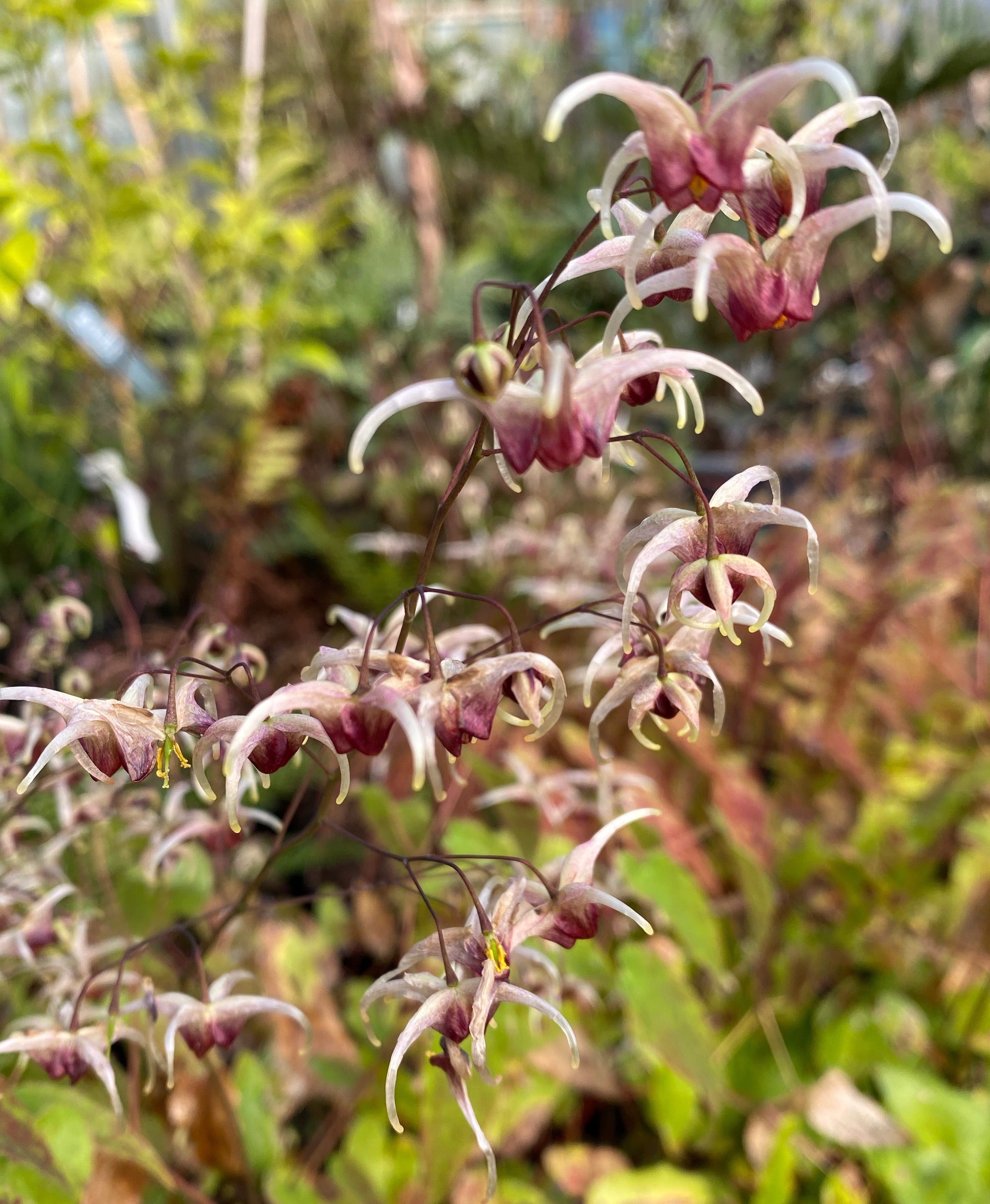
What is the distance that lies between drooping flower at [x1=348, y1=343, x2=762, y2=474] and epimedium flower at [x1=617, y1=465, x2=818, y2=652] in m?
0.07

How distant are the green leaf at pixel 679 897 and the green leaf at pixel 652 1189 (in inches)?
7.9

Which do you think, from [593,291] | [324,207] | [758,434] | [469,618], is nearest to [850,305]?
[758,434]

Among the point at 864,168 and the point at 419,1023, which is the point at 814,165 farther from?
the point at 419,1023

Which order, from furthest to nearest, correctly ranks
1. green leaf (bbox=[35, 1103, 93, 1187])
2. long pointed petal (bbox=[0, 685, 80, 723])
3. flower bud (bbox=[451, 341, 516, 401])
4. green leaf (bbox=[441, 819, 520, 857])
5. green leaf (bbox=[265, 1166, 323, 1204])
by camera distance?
green leaf (bbox=[441, 819, 520, 857]) < green leaf (bbox=[265, 1166, 323, 1204]) < green leaf (bbox=[35, 1103, 93, 1187]) < long pointed petal (bbox=[0, 685, 80, 723]) < flower bud (bbox=[451, 341, 516, 401])

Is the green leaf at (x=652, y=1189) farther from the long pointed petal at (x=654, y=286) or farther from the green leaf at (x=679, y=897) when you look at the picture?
the long pointed petal at (x=654, y=286)

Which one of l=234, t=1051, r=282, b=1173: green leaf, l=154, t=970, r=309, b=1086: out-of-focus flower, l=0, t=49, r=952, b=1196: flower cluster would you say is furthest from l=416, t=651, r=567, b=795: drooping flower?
l=234, t=1051, r=282, b=1173: green leaf

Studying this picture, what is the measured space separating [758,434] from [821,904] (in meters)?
1.49

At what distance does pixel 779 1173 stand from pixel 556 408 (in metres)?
0.85

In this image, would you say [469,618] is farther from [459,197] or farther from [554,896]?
[459,197]

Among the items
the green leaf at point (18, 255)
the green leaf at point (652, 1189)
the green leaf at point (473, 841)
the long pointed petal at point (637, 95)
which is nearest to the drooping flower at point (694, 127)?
the long pointed petal at point (637, 95)

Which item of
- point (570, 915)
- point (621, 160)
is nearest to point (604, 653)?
point (570, 915)

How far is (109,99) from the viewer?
7.02 feet

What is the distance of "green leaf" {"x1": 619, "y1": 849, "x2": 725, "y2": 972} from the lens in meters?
0.88

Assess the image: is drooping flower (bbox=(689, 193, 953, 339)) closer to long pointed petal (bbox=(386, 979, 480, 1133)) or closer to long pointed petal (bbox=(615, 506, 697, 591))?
long pointed petal (bbox=(615, 506, 697, 591))
